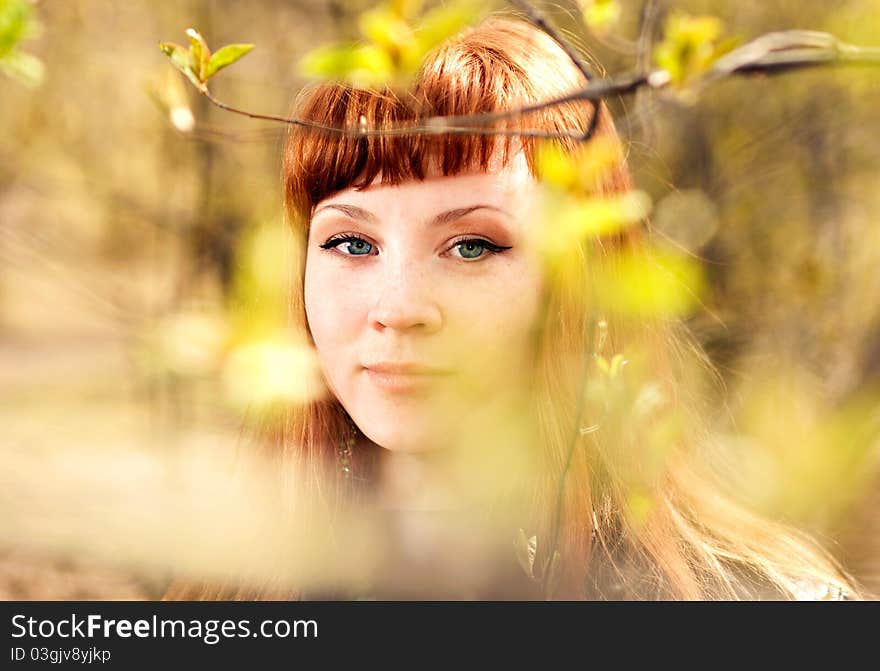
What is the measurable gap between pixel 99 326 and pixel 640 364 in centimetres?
196

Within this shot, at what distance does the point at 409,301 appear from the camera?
0.90 metres

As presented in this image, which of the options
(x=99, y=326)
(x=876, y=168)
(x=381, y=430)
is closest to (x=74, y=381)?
(x=99, y=326)

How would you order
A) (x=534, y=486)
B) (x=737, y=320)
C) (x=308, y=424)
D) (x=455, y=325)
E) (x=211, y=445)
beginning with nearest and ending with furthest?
(x=455, y=325) < (x=534, y=486) < (x=308, y=424) < (x=737, y=320) < (x=211, y=445)

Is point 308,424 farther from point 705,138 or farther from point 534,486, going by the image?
point 705,138

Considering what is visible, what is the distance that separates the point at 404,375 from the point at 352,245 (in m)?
0.16

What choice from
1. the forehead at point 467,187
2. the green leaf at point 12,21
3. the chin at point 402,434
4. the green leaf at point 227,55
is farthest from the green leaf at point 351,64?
the chin at point 402,434

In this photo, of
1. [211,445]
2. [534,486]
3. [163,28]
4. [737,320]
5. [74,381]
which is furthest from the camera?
[74,381]

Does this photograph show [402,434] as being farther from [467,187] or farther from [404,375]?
[467,187]

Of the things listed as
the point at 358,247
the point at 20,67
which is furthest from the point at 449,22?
the point at 358,247

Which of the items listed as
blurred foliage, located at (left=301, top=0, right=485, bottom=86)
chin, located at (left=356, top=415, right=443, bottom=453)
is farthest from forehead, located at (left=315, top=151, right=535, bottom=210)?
blurred foliage, located at (left=301, top=0, right=485, bottom=86)

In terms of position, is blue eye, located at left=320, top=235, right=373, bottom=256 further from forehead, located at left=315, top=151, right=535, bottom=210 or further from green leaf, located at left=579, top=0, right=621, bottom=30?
green leaf, located at left=579, top=0, right=621, bottom=30

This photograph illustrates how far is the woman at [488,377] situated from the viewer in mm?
910

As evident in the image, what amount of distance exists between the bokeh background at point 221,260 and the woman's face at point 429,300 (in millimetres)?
127

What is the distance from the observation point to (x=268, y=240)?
1018 mm
